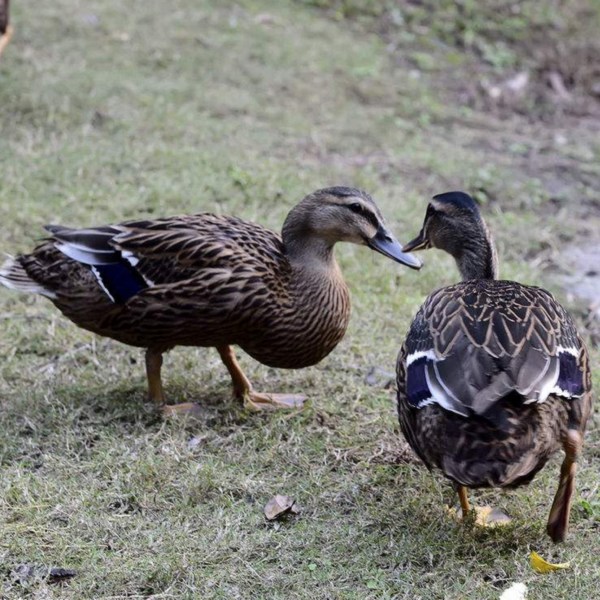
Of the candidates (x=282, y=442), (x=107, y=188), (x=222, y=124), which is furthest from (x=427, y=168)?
(x=282, y=442)

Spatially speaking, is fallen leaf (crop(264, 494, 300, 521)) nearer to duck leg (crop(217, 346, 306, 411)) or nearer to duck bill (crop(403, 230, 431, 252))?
duck leg (crop(217, 346, 306, 411))

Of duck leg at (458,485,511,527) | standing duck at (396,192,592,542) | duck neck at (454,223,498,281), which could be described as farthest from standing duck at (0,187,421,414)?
duck leg at (458,485,511,527)

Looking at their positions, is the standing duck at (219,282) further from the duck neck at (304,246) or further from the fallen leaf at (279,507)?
the fallen leaf at (279,507)

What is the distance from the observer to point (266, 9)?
429 inches

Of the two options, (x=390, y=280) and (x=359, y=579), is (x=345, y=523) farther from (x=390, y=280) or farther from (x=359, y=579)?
(x=390, y=280)

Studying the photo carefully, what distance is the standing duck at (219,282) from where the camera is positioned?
4.39 meters

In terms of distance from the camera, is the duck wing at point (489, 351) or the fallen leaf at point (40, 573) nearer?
the duck wing at point (489, 351)

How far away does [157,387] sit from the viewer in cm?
460

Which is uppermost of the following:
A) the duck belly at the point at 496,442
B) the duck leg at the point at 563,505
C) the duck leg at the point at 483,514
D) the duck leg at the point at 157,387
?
the duck belly at the point at 496,442

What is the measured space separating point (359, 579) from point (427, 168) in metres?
4.94

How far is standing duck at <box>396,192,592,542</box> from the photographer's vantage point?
3.25 m

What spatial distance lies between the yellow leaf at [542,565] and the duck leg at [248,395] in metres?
1.46

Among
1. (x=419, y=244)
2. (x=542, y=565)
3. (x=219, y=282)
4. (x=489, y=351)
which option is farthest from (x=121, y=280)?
(x=542, y=565)

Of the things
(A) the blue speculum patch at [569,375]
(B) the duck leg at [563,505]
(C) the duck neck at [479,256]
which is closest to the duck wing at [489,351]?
(A) the blue speculum patch at [569,375]
